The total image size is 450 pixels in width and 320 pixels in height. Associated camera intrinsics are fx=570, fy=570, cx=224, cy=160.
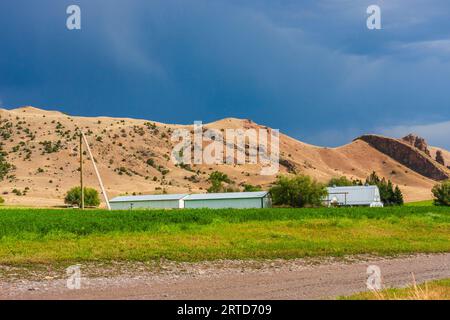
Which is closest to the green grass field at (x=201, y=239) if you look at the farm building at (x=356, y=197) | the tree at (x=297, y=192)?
the tree at (x=297, y=192)

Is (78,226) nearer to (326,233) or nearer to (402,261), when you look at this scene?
(326,233)

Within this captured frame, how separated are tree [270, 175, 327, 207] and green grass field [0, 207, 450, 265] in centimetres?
4999

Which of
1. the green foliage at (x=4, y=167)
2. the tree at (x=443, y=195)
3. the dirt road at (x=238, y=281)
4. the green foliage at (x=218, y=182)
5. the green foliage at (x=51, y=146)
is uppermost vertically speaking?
the green foliage at (x=51, y=146)

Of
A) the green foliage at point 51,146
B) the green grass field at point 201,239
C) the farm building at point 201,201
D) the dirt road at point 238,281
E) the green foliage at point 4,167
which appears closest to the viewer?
the dirt road at point 238,281

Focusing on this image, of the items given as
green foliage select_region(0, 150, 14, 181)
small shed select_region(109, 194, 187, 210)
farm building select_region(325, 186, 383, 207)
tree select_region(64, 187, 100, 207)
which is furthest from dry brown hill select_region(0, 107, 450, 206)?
farm building select_region(325, 186, 383, 207)

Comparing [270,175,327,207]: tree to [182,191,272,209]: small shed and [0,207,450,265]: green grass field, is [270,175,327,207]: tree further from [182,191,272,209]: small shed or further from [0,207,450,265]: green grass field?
[0,207,450,265]: green grass field

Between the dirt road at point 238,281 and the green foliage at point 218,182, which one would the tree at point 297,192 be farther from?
the dirt road at point 238,281

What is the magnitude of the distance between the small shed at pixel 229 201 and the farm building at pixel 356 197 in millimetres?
20296

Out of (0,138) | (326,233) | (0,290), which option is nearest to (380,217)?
(326,233)

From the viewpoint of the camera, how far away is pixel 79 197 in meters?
102

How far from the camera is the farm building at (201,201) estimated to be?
95.1m

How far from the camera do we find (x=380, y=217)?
54344 millimetres
